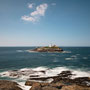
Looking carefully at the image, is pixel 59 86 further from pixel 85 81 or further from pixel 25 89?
pixel 85 81

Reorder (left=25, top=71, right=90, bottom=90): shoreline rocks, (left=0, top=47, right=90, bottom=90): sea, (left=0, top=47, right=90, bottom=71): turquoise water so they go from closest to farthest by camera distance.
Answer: (left=25, top=71, right=90, bottom=90): shoreline rocks < (left=0, top=47, right=90, bottom=90): sea < (left=0, top=47, right=90, bottom=71): turquoise water

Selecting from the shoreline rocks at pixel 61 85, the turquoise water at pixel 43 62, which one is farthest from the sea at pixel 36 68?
the shoreline rocks at pixel 61 85

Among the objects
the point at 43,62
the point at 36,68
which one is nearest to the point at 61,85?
the point at 36,68

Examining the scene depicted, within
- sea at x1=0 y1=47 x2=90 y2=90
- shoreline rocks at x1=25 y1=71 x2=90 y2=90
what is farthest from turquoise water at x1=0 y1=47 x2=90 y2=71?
shoreline rocks at x1=25 y1=71 x2=90 y2=90

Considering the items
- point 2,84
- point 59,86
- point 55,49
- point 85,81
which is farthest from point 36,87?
point 55,49

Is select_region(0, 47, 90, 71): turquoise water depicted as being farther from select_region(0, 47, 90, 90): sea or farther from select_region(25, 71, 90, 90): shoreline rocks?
select_region(25, 71, 90, 90): shoreline rocks

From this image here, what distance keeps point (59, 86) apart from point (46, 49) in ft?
397

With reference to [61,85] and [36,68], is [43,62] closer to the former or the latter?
[36,68]

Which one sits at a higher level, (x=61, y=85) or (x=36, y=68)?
(x=61, y=85)

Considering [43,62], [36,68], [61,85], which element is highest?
[61,85]

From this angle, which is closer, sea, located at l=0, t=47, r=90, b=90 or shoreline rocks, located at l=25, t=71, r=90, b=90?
shoreline rocks, located at l=25, t=71, r=90, b=90

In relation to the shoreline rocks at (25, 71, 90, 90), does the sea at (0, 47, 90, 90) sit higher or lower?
lower

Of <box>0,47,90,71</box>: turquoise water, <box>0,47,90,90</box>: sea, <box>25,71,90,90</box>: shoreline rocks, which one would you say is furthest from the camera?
<box>0,47,90,71</box>: turquoise water

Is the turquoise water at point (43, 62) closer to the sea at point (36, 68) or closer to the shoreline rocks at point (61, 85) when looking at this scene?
the sea at point (36, 68)
